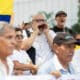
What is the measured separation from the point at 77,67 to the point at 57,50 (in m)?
0.46

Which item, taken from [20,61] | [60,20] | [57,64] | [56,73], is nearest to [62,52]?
[57,64]

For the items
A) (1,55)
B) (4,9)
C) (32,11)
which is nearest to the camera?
(1,55)

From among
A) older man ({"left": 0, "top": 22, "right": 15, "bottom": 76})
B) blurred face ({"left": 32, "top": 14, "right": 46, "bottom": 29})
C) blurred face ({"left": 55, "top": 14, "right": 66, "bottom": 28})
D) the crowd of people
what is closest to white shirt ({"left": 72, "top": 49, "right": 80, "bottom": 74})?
the crowd of people

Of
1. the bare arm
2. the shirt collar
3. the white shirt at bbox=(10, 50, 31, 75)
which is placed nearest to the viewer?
the shirt collar

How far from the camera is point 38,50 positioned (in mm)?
7449

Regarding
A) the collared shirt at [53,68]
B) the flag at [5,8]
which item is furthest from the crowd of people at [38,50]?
the flag at [5,8]

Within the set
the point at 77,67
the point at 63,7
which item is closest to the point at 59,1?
the point at 63,7

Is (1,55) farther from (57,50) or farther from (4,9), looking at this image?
(4,9)

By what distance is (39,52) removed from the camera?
24.4 ft

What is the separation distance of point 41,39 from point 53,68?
7.08 ft

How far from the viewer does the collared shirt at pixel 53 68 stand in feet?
17.3

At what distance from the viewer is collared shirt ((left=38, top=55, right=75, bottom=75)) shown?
5.26 meters

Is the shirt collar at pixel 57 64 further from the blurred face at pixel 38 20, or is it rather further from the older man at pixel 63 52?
the blurred face at pixel 38 20

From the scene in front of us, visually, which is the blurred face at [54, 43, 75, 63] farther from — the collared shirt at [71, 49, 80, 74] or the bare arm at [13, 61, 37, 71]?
the bare arm at [13, 61, 37, 71]
